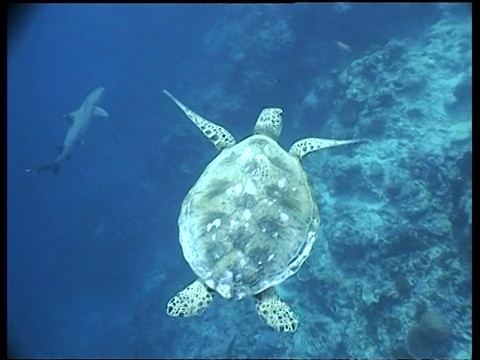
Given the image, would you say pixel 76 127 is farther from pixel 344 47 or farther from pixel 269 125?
pixel 269 125

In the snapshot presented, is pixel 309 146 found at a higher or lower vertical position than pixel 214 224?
lower

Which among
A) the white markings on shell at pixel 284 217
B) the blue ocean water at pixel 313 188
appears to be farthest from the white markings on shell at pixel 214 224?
the blue ocean water at pixel 313 188

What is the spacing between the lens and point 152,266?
10656mm

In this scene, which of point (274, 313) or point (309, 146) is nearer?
point (274, 313)

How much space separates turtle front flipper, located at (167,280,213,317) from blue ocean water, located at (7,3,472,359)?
3121mm

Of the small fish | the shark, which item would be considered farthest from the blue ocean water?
the shark

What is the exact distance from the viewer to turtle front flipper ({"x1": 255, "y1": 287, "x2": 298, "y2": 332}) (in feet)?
12.3

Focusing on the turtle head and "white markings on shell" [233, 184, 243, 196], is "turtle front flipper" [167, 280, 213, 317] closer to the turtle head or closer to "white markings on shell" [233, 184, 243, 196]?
"white markings on shell" [233, 184, 243, 196]

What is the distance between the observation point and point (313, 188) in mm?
7504

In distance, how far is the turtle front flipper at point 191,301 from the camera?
3736 mm

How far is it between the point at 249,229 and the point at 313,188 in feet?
13.9

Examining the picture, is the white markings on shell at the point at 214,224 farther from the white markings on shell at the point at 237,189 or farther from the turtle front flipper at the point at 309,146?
the turtle front flipper at the point at 309,146

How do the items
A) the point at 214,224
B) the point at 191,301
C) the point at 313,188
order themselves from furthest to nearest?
the point at 313,188 → the point at 191,301 → the point at 214,224

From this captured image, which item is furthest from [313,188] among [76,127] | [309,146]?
[76,127]
